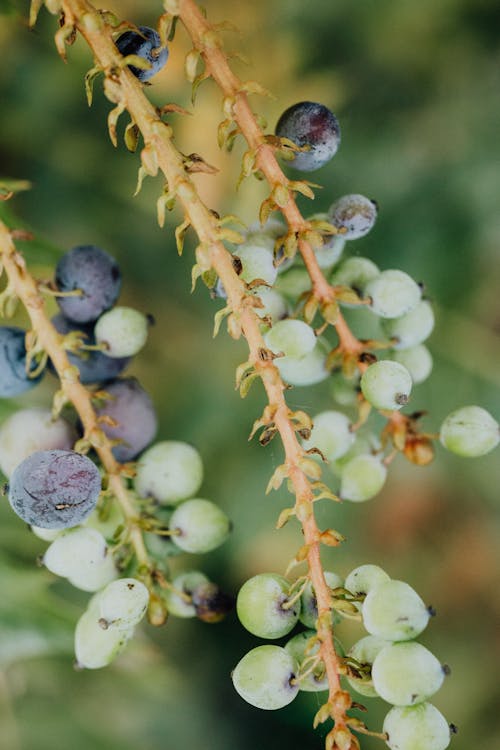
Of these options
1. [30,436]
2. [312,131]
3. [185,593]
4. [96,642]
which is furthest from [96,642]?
[312,131]

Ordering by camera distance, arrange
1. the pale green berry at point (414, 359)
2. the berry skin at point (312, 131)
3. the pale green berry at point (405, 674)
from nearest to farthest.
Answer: the pale green berry at point (405, 674)
the berry skin at point (312, 131)
the pale green berry at point (414, 359)

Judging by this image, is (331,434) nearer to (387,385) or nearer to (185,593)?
(387,385)

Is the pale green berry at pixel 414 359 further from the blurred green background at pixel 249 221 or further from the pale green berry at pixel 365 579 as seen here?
A: the blurred green background at pixel 249 221

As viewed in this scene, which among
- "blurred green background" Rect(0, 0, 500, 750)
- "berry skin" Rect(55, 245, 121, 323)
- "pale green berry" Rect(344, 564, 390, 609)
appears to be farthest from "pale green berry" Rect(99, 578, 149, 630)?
"blurred green background" Rect(0, 0, 500, 750)

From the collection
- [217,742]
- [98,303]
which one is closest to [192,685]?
[217,742]

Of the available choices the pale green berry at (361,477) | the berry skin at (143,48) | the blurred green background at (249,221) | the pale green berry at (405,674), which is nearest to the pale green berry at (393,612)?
the pale green berry at (405,674)

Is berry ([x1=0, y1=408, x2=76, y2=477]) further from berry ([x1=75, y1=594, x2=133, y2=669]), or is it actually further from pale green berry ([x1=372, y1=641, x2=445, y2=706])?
pale green berry ([x1=372, y1=641, x2=445, y2=706])
